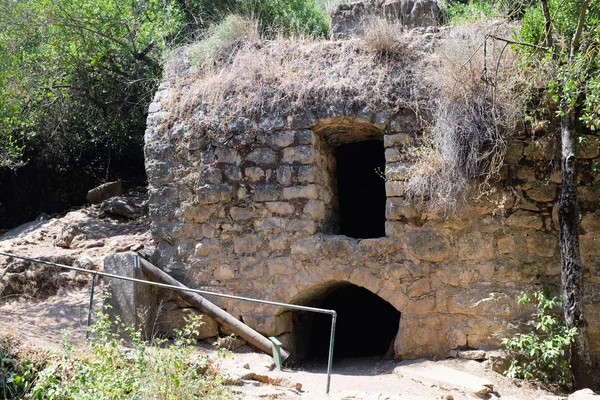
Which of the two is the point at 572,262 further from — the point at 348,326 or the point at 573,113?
the point at 348,326

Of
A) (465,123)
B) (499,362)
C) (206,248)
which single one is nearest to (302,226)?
(206,248)

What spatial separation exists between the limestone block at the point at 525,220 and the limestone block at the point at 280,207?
221 centimetres

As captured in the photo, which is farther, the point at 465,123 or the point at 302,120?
the point at 302,120

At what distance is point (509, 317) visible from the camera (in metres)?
5.92

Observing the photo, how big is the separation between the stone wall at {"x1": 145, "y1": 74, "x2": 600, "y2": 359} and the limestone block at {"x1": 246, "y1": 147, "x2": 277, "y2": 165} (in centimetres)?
1

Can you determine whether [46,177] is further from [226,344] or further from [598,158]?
[598,158]

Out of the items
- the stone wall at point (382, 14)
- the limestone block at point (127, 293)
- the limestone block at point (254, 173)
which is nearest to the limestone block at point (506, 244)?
the limestone block at point (254, 173)

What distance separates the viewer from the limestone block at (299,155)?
6.62 metres

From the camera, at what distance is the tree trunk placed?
17.9 feet

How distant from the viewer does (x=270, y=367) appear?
602 cm

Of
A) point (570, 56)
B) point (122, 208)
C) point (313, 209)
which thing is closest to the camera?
point (570, 56)

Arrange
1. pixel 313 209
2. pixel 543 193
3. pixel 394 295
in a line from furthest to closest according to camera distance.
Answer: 1. pixel 313 209
2. pixel 394 295
3. pixel 543 193

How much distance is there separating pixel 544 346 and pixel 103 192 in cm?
684

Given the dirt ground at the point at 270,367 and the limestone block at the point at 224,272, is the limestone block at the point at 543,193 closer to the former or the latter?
the dirt ground at the point at 270,367
